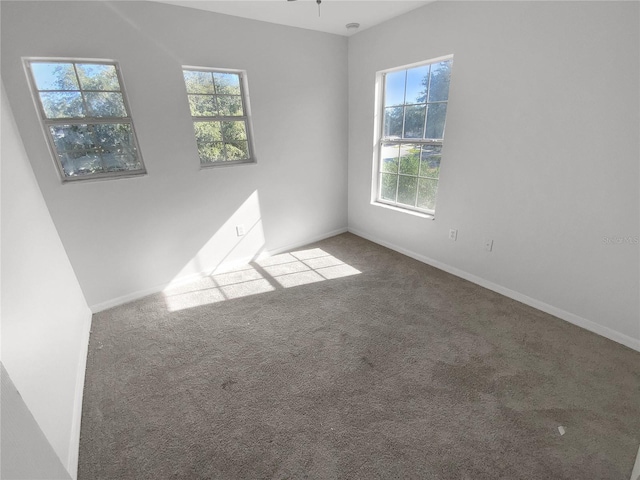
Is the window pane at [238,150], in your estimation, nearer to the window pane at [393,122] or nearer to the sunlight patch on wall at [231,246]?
the sunlight patch on wall at [231,246]

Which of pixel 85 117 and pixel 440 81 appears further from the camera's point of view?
pixel 440 81

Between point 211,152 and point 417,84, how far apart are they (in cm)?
217

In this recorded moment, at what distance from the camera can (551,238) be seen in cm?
223

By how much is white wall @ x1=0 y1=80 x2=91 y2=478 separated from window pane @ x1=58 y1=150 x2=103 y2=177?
0.27 meters

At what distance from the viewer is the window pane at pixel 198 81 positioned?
8.62ft

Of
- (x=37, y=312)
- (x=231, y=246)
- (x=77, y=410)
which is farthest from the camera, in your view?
(x=231, y=246)

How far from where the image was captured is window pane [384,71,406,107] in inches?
120

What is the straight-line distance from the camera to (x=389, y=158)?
3.43m

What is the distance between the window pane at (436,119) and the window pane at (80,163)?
3.01 metres

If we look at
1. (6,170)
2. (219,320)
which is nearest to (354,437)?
(219,320)

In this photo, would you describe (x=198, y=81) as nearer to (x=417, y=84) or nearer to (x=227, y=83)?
(x=227, y=83)

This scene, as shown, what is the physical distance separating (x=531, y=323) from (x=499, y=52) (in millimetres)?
2090

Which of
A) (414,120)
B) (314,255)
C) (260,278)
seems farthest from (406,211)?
(260,278)

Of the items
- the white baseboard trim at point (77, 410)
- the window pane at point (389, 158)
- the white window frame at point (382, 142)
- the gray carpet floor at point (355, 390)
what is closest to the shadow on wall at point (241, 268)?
the gray carpet floor at point (355, 390)
